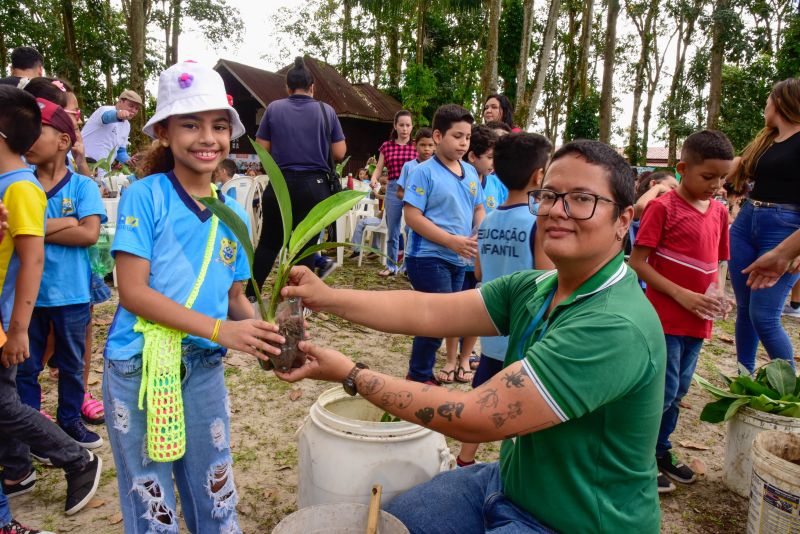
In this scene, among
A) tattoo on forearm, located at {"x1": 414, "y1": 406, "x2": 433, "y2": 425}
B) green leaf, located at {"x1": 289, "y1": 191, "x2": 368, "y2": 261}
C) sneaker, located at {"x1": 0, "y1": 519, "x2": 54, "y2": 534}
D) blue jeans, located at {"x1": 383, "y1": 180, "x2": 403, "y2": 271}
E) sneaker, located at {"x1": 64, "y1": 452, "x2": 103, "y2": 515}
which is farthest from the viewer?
blue jeans, located at {"x1": 383, "y1": 180, "x2": 403, "y2": 271}

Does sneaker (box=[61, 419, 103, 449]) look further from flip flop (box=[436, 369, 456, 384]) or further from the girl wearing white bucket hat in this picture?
flip flop (box=[436, 369, 456, 384])

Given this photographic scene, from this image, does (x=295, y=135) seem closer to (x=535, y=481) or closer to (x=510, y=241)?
(x=510, y=241)

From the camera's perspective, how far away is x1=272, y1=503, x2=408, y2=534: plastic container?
171 cm

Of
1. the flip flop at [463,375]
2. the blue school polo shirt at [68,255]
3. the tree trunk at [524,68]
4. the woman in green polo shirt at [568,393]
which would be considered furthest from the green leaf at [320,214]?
the tree trunk at [524,68]

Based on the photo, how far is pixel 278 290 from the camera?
1.86 metres

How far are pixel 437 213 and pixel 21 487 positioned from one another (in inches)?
109

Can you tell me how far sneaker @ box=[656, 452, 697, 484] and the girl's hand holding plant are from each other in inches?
98.8

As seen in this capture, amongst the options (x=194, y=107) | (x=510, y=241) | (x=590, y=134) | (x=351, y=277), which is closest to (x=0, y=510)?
(x=194, y=107)

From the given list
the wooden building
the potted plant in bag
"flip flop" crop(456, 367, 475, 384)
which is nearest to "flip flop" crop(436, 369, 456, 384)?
"flip flop" crop(456, 367, 475, 384)

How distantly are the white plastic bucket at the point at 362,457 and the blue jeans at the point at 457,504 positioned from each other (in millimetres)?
74

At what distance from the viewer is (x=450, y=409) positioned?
1.50m

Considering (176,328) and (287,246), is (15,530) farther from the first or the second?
(287,246)

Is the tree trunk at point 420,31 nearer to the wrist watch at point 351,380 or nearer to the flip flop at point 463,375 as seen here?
the flip flop at point 463,375

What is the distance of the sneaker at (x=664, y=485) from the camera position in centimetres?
298
